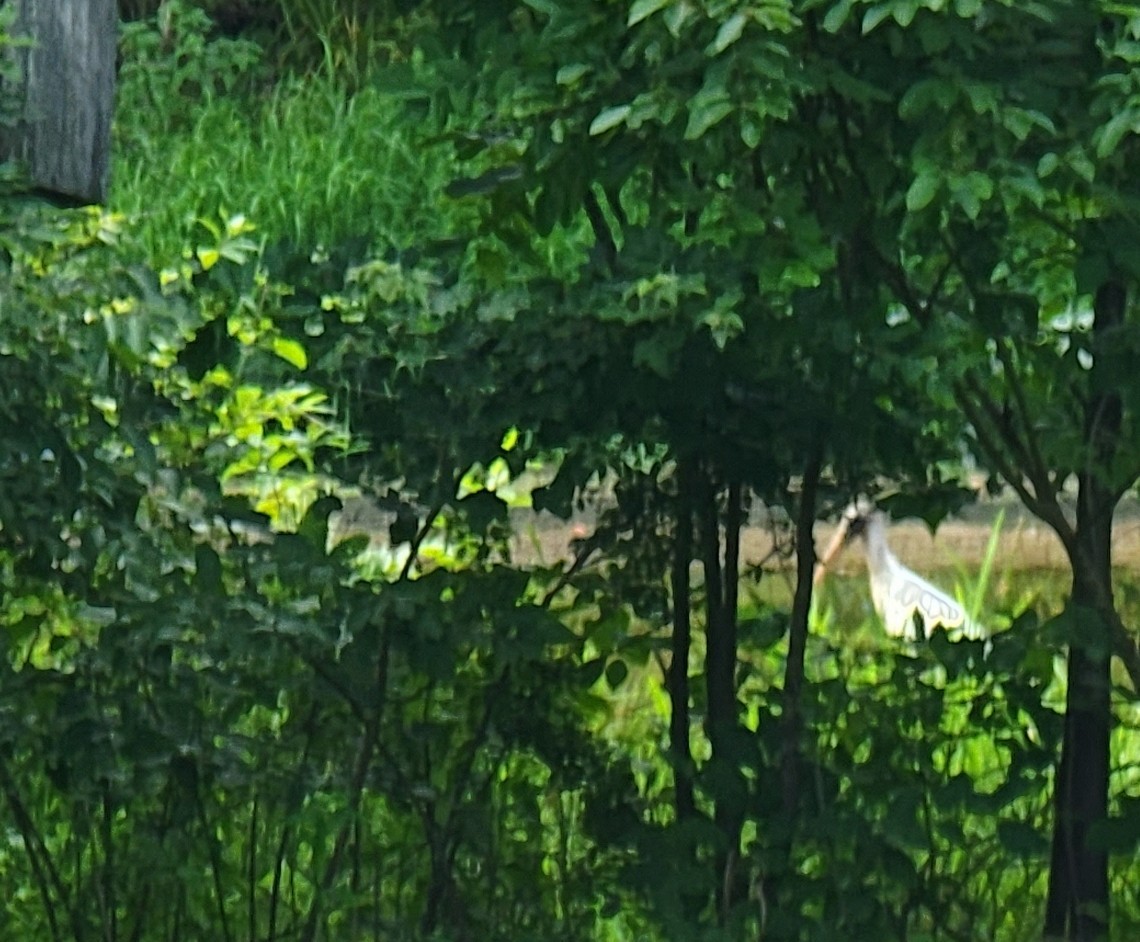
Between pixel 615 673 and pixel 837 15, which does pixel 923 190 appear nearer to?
pixel 837 15

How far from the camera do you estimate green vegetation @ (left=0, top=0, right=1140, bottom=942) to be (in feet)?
7.75

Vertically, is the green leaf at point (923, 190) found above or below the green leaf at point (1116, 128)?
below

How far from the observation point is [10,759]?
10.1ft

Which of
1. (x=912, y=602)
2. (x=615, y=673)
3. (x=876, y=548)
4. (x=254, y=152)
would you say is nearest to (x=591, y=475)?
(x=615, y=673)

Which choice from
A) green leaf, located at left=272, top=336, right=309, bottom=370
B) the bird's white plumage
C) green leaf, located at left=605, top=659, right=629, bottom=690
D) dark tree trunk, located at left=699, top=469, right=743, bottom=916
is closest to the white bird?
the bird's white plumage

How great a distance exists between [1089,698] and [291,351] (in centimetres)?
123

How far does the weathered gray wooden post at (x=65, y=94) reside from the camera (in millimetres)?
2814

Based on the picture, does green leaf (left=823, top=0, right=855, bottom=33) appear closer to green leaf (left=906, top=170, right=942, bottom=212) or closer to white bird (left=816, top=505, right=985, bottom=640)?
green leaf (left=906, top=170, right=942, bottom=212)

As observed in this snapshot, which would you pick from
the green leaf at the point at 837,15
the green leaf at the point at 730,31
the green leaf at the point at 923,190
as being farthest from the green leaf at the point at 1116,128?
the green leaf at the point at 730,31

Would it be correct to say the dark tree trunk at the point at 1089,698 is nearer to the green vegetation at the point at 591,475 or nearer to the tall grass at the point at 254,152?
the green vegetation at the point at 591,475

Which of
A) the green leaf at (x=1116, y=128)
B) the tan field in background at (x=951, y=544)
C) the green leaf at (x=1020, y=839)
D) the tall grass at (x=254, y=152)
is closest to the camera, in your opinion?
the green leaf at (x=1116, y=128)

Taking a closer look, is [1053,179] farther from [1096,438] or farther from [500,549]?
[500,549]

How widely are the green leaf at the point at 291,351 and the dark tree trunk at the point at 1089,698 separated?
1074mm

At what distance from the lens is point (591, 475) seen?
310cm
